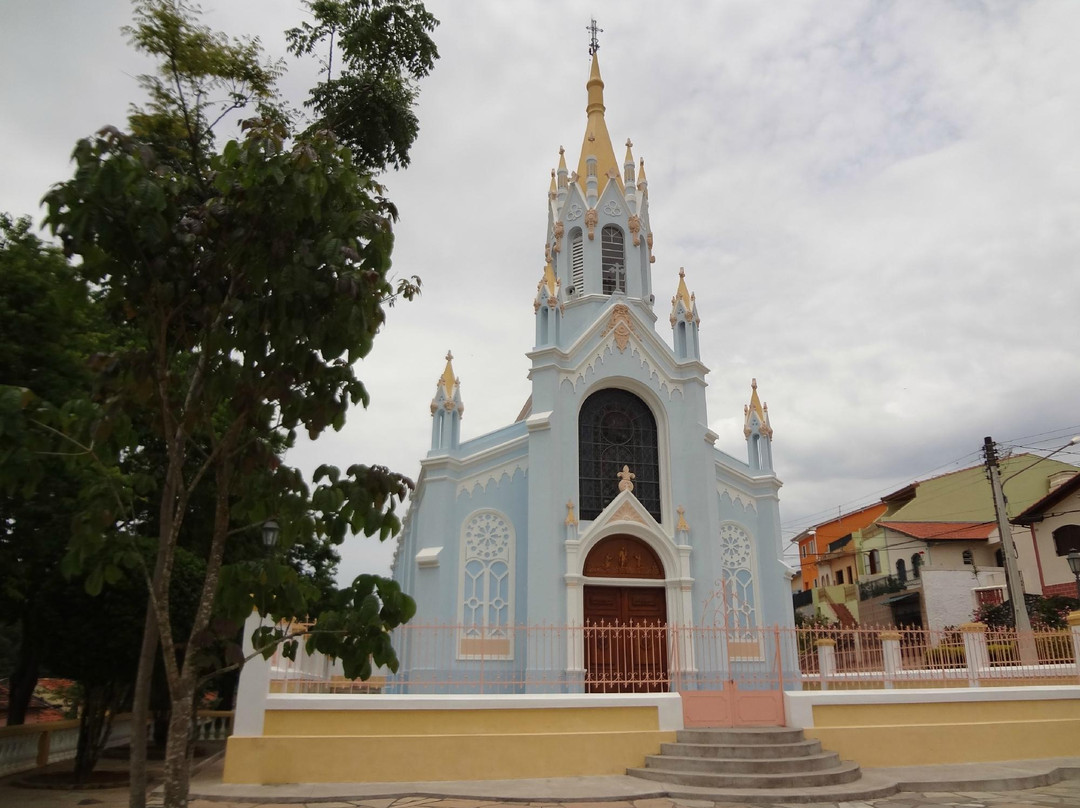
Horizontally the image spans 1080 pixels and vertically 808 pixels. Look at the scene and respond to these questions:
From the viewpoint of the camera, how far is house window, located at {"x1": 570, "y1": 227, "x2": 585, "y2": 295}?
1906cm

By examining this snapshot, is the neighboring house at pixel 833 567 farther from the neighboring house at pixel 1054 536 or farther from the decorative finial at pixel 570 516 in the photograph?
the decorative finial at pixel 570 516

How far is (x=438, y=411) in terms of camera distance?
53.6 ft

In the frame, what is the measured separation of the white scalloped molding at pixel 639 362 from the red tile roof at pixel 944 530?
2065 centimetres

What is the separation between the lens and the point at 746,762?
9266mm

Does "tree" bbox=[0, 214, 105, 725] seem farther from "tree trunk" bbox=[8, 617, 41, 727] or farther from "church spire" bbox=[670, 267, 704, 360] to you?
"church spire" bbox=[670, 267, 704, 360]

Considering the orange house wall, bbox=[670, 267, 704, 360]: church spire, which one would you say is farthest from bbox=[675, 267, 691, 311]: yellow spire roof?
the orange house wall

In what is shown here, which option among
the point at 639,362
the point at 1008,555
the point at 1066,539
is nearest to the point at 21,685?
the point at 639,362

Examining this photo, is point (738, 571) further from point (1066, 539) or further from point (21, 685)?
point (1066, 539)

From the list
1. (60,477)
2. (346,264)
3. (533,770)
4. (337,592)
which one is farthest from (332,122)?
(533,770)

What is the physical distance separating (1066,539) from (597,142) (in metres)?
21.0

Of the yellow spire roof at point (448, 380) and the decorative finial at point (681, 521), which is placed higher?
the yellow spire roof at point (448, 380)

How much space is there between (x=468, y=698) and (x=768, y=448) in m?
10.7

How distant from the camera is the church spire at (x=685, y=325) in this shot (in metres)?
17.7

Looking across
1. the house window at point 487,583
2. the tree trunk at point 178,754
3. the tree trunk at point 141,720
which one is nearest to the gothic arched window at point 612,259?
the house window at point 487,583
